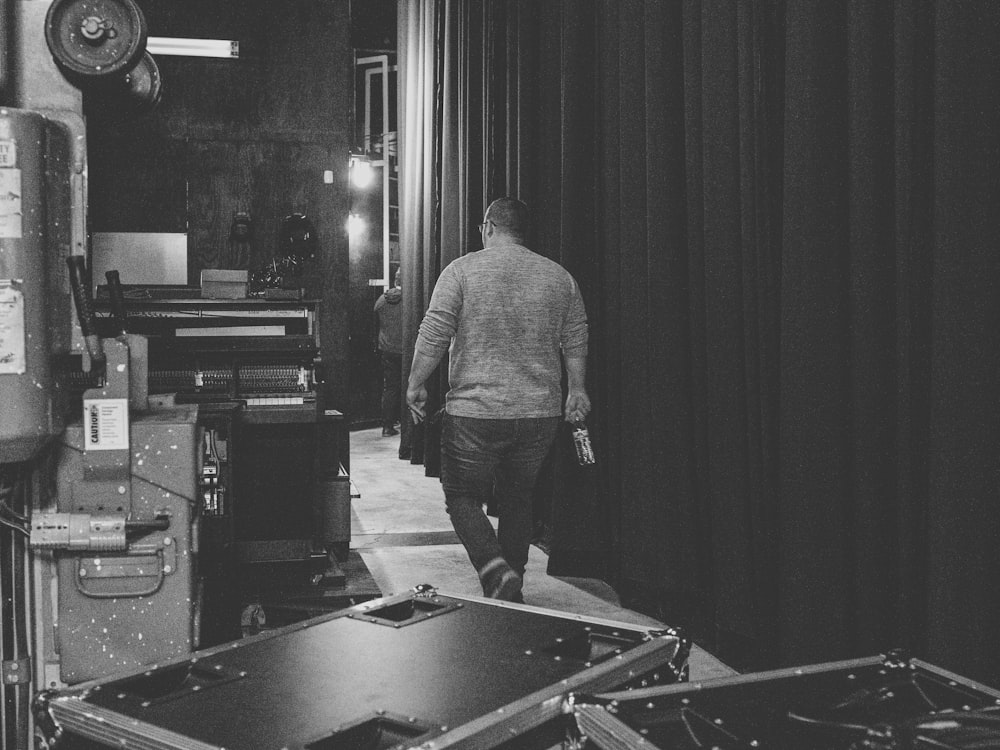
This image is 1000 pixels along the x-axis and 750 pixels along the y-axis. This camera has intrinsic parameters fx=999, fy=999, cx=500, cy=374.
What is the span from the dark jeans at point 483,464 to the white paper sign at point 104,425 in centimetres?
154

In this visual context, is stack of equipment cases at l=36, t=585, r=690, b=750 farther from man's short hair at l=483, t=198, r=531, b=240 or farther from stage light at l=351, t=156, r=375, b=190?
stage light at l=351, t=156, r=375, b=190

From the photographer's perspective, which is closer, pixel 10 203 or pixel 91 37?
pixel 10 203

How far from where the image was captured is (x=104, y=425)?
7.12 ft

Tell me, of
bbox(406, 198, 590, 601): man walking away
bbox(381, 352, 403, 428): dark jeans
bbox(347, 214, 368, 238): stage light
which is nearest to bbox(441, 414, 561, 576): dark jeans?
bbox(406, 198, 590, 601): man walking away

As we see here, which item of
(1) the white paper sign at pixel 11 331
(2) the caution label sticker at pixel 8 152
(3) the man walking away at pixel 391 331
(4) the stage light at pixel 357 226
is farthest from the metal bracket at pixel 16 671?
(4) the stage light at pixel 357 226

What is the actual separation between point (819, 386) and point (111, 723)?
1.79 m

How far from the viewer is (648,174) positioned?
11.6ft

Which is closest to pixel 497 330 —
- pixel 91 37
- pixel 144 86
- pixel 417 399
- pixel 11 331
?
pixel 417 399

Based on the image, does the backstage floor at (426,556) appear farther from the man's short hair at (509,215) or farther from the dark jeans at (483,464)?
the man's short hair at (509,215)

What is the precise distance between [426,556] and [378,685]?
3.57m

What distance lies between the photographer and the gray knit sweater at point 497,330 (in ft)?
11.7

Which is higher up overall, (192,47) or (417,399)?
(192,47)

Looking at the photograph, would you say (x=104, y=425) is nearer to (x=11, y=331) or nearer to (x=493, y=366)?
(x=11, y=331)

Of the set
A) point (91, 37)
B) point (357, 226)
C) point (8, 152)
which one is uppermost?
point (91, 37)
